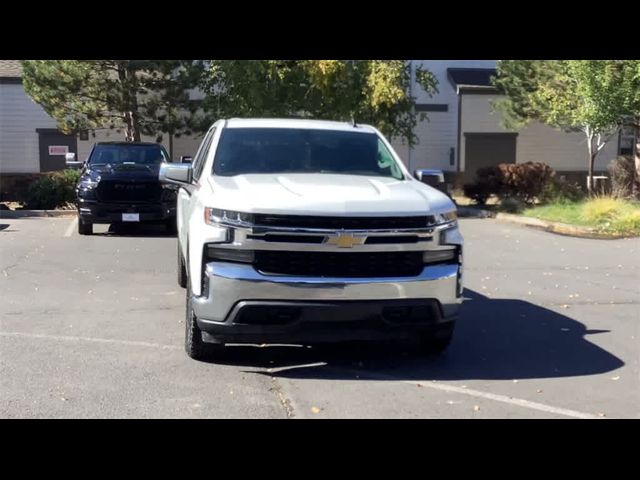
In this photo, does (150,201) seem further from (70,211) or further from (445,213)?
(445,213)

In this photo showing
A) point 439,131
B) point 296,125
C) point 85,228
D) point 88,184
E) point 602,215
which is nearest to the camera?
point 296,125

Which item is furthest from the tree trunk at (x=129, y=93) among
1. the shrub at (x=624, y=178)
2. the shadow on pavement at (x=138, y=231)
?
the shrub at (x=624, y=178)

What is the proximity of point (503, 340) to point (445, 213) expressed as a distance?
1.83 meters

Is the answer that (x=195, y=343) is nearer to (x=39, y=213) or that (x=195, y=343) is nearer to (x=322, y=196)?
(x=322, y=196)

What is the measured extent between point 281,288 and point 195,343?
106 cm

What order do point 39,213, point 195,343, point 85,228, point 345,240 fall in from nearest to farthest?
point 345,240, point 195,343, point 85,228, point 39,213

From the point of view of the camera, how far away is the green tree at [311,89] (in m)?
19.2

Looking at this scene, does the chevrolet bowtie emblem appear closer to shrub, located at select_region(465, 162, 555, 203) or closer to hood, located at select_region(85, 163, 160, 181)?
hood, located at select_region(85, 163, 160, 181)

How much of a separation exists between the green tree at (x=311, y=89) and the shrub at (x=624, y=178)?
6.13 m

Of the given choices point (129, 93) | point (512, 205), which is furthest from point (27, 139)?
point (512, 205)

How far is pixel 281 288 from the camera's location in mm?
4965

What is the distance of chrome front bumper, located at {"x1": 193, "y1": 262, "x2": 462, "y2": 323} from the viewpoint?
4953 mm

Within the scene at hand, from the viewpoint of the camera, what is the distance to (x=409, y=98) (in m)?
21.4

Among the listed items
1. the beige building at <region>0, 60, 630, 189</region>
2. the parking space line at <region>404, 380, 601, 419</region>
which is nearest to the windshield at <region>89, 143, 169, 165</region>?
the parking space line at <region>404, 380, 601, 419</region>
